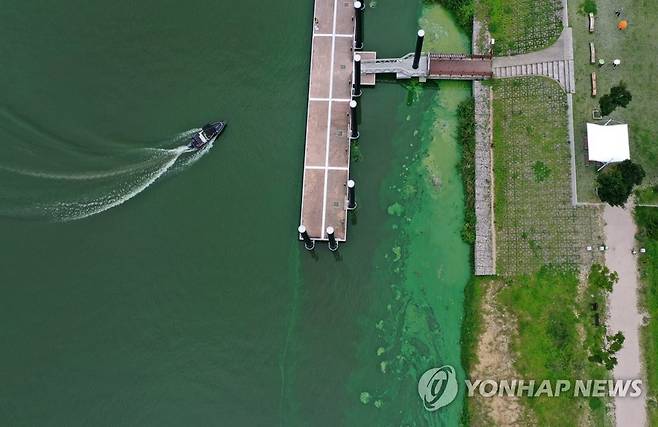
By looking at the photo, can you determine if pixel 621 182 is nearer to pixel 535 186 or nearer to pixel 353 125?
pixel 535 186

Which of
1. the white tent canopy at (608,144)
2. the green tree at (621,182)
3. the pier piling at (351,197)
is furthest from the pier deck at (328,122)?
the green tree at (621,182)

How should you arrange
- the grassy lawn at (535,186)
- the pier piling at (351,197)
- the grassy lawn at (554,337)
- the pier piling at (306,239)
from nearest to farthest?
the grassy lawn at (554,337)
the pier piling at (306,239)
the grassy lawn at (535,186)
the pier piling at (351,197)

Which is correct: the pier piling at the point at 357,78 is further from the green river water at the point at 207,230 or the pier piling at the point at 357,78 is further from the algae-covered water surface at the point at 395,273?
the green river water at the point at 207,230

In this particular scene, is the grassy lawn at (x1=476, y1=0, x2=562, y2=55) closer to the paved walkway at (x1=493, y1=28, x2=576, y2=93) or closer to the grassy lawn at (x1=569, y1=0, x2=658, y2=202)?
the paved walkway at (x1=493, y1=28, x2=576, y2=93)

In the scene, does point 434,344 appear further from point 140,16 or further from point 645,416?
point 140,16

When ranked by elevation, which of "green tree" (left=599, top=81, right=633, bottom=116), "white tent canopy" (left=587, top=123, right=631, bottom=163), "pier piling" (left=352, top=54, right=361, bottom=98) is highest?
"pier piling" (left=352, top=54, right=361, bottom=98)

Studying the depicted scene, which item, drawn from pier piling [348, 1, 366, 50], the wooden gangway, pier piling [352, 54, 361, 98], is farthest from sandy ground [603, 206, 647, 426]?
pier piling [348, 1, 366, 50]

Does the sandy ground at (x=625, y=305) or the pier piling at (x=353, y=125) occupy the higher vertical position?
the pier piling at (x=353, y=125)
